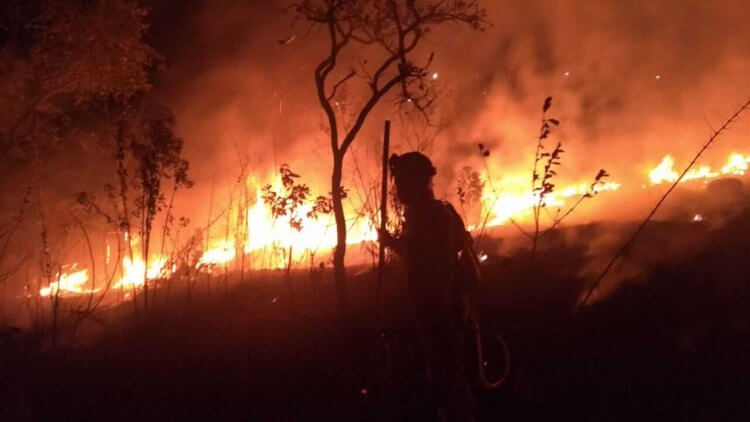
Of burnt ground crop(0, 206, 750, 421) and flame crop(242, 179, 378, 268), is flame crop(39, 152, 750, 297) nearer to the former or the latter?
flame crop(242, 179, 378, 268)

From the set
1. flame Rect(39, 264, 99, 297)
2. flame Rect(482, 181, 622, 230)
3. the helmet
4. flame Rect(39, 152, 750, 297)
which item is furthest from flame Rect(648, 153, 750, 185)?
the helmet

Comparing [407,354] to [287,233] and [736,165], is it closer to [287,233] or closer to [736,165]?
[287,233]

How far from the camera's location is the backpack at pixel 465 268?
432 centimetres

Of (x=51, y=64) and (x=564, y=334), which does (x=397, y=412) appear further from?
(x=51, y=64)

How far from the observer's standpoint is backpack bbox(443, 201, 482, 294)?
4316mm

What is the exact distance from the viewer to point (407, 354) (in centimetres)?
759

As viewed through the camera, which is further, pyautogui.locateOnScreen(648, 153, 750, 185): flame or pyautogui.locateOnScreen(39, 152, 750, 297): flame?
pyautogui.locateOnScreen(648, 153, 750, 185): flame

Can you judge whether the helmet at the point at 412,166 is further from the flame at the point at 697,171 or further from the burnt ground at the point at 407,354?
the flame at the point at 697,171

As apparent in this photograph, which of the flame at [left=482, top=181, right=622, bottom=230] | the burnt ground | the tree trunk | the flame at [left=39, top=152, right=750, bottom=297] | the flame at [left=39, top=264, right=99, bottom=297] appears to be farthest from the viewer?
the flame at [left=482, top=181, right=622, bottom=230]

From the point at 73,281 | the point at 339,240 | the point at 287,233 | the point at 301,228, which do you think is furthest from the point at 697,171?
the point at 73,281

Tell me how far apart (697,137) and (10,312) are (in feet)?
99.1

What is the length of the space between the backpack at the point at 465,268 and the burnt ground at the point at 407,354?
6.21ft

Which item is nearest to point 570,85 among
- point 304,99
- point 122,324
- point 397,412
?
point 304,99

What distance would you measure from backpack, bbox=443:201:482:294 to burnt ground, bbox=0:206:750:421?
74.5 inches
